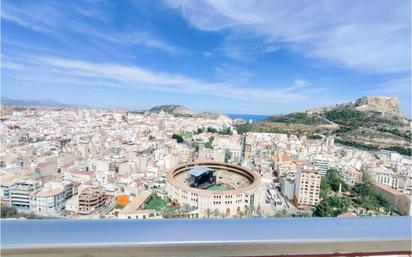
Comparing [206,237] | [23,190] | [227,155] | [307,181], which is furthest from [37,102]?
[307,181]

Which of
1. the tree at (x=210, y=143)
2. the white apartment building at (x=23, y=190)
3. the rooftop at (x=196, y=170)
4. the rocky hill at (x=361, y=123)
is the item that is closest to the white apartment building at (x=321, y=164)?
the rocky hill at (x=361, y=123)

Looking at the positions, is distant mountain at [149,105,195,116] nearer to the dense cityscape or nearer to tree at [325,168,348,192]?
the dense cityscape

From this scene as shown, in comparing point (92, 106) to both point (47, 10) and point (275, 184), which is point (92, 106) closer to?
point (47, 10)

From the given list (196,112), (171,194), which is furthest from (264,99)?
(171,194)

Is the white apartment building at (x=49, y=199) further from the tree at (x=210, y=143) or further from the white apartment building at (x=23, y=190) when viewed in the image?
the tree at (x=210, y=143)

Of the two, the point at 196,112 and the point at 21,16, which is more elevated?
the point at 21,16
